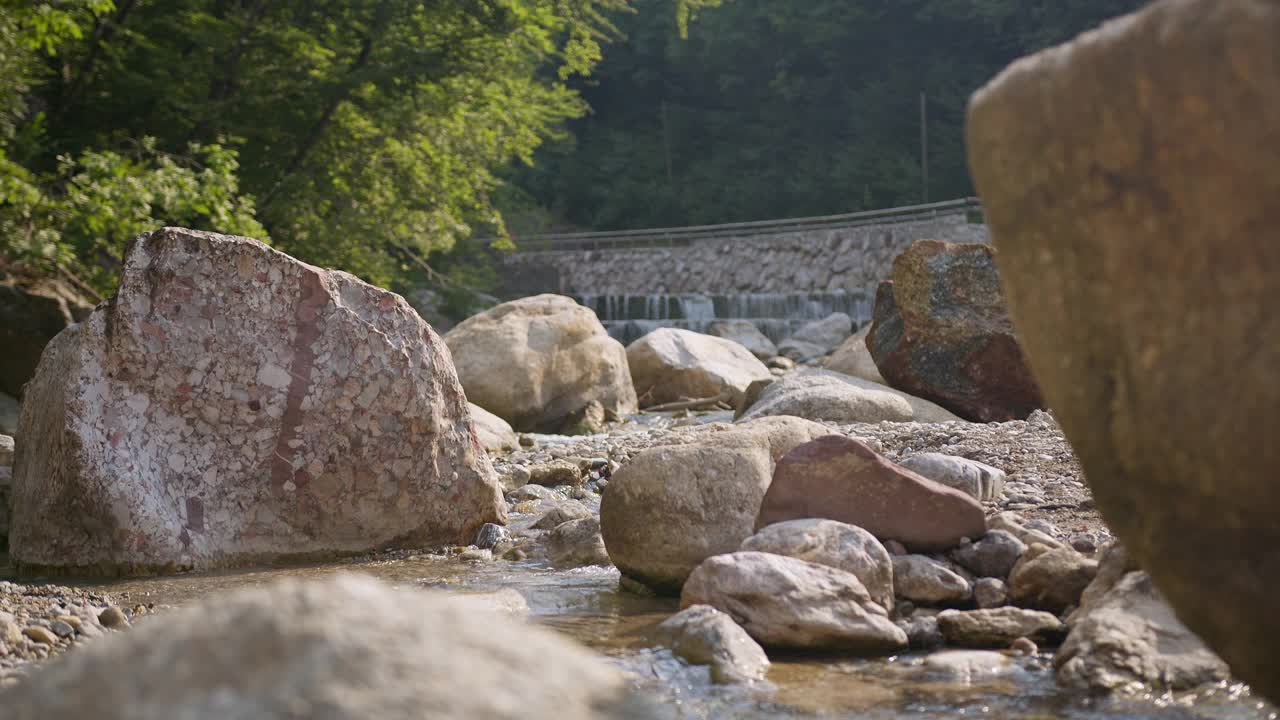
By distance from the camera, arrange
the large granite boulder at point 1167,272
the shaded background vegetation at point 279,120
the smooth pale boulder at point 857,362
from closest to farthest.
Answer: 1. the large granite boulder at point 1167,272
2. the shaded background vegetation at point 279,120
3. the smooth pale boulder at point 857,362

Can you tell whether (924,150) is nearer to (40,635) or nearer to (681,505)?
(681,505)

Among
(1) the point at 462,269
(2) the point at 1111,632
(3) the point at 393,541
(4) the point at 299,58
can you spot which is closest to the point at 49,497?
(3) the point at 393,541

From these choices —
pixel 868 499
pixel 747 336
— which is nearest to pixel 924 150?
pixel 747 336

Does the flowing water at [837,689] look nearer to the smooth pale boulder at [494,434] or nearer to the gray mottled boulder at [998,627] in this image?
the gray mottled boulder at [998,627]

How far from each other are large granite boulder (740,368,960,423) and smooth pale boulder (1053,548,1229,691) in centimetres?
602

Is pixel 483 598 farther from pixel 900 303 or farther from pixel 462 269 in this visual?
pixel 462 269

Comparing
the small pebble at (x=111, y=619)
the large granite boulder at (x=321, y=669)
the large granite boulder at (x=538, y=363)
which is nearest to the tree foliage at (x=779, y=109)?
the large granite boulder at (x=538, y=363)

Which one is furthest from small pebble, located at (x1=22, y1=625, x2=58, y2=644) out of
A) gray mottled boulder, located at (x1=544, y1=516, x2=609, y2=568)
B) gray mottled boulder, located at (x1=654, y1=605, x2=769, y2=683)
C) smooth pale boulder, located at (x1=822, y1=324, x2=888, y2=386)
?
smooth pale boulder, located at (x1=822, y1=324, x2=888, y2=386)

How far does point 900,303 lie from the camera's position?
418 inches

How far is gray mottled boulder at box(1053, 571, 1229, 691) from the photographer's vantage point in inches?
124

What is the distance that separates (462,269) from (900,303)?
10.0 meters

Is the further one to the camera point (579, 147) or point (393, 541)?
point (579, 147)

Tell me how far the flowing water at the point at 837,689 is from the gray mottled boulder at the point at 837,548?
42 centimetres

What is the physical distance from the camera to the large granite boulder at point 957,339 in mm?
9992
